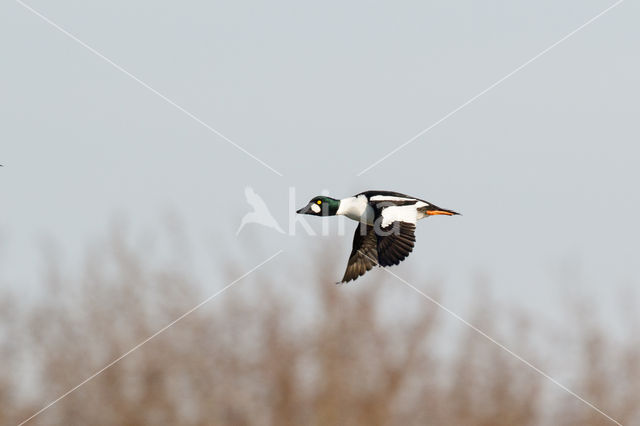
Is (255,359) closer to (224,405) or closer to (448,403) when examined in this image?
(224,405)

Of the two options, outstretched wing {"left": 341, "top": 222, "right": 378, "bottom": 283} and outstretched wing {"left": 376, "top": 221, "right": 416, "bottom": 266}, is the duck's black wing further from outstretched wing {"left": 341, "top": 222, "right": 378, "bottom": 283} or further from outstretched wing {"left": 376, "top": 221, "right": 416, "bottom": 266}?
outstretched wing {"left": 341, "top": 222, "right": 378, "bottom": 283}

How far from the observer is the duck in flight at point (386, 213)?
1063cm

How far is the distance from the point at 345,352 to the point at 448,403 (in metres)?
3.26

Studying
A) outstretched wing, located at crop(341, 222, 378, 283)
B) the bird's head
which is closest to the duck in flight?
the bird's head

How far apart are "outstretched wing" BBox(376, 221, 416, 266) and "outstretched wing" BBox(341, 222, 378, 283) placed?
1.19m

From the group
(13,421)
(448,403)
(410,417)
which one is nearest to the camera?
(13,421)

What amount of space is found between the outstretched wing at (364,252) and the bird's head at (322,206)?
1.03m

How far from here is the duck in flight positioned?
34.9ft

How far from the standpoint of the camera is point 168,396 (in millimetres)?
25078

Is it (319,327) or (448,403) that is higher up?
(319,327)

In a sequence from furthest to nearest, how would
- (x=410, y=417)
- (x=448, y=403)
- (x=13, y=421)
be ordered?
1. (x=448, y=403)
2. (x=410, y=417)
3. (x=13, y=421)

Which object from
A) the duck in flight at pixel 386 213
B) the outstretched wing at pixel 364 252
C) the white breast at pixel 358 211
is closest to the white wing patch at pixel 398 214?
the duck in flight at pixel 386 213

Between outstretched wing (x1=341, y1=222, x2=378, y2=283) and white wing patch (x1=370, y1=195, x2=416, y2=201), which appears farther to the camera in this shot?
outstretched wing (x1=341, y1=222, x2=378, y2=283)

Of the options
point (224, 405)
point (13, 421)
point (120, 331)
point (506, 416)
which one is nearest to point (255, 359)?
point (224, 405)
